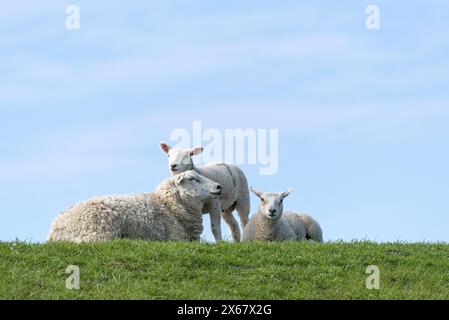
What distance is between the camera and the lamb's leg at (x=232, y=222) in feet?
80.3

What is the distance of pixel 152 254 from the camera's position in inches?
671

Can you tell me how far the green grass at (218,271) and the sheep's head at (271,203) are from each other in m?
2.31

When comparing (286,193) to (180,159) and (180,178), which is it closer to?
(180,178)

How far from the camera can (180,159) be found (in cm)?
2220

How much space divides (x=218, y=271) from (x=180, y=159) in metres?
6.06

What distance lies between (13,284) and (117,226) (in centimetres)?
436

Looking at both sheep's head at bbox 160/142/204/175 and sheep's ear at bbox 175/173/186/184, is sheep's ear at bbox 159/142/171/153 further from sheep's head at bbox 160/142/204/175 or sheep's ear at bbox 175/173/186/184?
sheep's ear at bbox 175/173/186/184

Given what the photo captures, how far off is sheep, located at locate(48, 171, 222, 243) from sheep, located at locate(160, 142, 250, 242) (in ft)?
2.33

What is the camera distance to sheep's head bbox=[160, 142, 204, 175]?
22.1 metres

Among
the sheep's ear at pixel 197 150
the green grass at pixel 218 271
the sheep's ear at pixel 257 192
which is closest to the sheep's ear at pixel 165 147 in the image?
the sheep's ear at pixel 197 150
